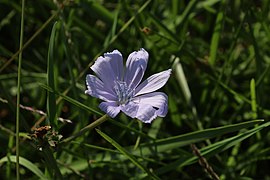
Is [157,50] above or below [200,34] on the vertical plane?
below

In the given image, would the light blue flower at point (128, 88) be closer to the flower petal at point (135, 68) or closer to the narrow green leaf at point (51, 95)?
the flower petal at point (135, 68)

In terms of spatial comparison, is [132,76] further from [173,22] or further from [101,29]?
[101,29]

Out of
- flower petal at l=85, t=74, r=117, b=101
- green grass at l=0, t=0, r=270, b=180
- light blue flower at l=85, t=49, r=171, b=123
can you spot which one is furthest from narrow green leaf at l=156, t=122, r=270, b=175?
flower petal at l=85, t=74, r=117, b=101

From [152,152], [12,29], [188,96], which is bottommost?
[152,152]

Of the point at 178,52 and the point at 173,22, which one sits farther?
the point at 173,22

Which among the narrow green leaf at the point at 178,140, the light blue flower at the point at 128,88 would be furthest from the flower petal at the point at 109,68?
the narrow green leaf at the point at 178,140

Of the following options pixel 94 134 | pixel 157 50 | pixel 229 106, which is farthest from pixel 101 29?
pixel 229 106

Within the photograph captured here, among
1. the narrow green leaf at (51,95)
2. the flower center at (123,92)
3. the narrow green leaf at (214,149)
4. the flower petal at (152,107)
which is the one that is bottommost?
the narrow green leaf at (214,149)

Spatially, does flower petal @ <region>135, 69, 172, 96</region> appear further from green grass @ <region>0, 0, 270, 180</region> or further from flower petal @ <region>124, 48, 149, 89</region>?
green grass @ <region>0, 0, 270, 180</region>
